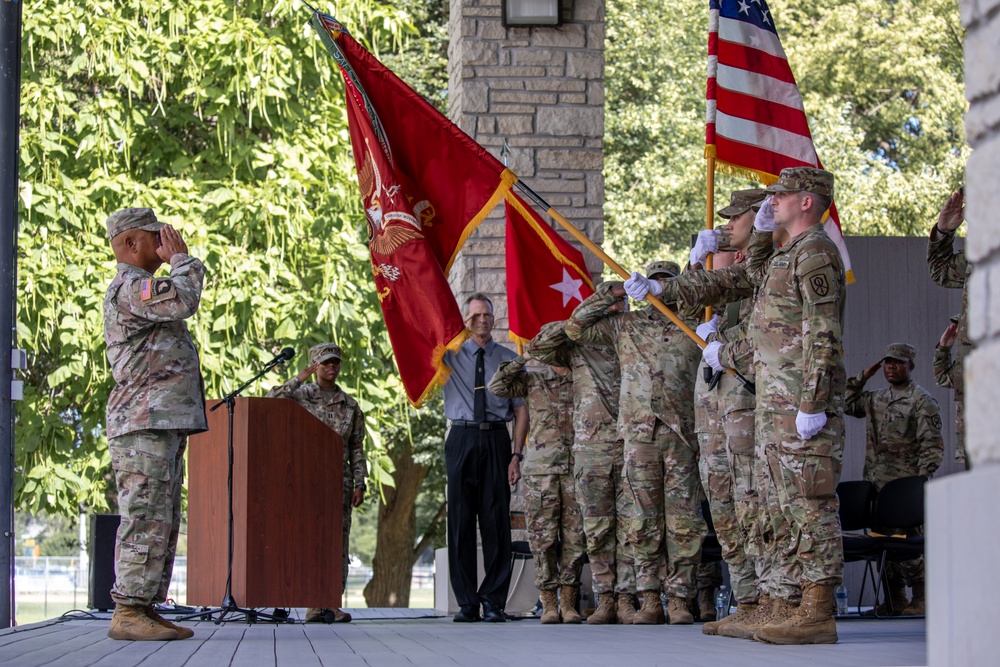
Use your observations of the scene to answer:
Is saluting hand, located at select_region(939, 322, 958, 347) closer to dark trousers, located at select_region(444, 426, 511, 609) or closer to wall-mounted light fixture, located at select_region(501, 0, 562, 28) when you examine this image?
dark trousers, located at select_region(444, 426, 511, 609)

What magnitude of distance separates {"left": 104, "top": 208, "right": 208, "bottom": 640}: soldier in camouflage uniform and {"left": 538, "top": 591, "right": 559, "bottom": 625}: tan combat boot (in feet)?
8.59

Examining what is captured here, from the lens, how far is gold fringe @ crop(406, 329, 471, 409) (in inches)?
340

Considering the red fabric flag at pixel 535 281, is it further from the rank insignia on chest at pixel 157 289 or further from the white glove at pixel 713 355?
the rank insignia on chest at pixel 157 289

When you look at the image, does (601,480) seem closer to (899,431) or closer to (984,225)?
(899,431)

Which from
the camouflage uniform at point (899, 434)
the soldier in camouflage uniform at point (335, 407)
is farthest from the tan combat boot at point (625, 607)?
the camouflage uniform at point (899, 434)

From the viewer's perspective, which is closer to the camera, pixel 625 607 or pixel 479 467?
pixel 625 607

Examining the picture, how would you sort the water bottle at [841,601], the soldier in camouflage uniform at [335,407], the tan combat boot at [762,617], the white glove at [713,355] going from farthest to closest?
the water bottle at [841,601] < the soldier in camouflage uniform at [335,407] < the white glove at [713,355] < the tan combat boot at [762,617]

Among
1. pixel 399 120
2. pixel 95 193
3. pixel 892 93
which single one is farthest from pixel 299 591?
pixel 892 93

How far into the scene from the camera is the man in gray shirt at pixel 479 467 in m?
9.40

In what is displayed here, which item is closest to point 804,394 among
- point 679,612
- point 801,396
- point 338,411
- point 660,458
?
point 801,396

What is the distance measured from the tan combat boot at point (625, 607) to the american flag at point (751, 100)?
2603mm

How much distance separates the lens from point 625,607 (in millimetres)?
8297

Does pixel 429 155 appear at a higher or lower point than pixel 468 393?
higher

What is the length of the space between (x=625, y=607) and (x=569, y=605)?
59 cm
